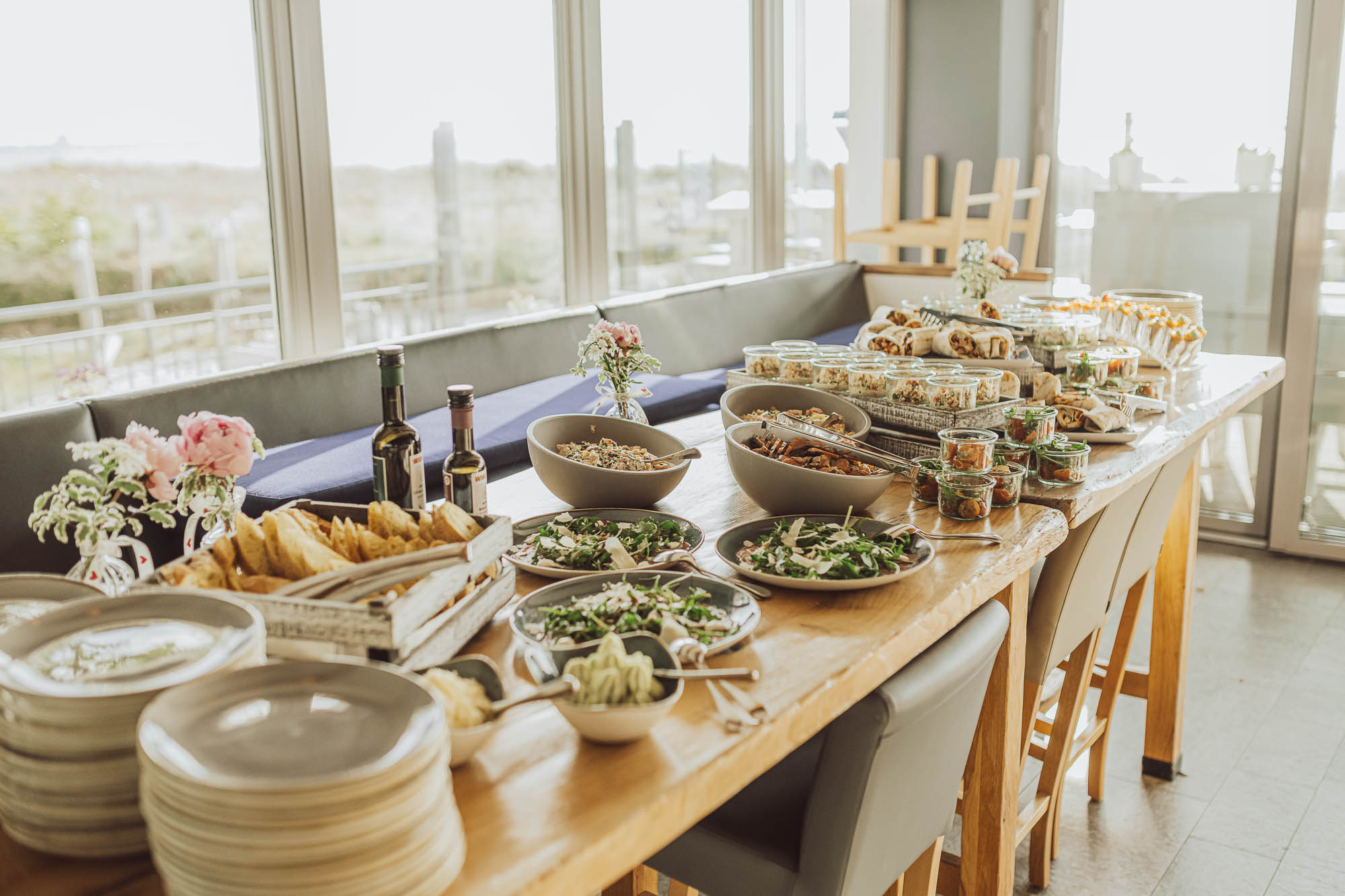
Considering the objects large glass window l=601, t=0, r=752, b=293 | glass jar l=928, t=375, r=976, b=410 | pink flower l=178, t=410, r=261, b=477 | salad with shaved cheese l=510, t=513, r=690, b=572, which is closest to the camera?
pink flower l=178, t=410, r=261, b=477

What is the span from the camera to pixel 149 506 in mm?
1277

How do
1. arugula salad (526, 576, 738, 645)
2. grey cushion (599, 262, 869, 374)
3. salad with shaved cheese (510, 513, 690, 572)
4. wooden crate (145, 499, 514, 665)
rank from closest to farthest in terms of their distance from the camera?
1. wooden crate (145, 499, 514, 665)
2. arugula salad (526, 576, 738, 645)
3. salad with shaved cheese (510, 513, 690, 572)
4. grey cushion (599, 262, 869, 374)

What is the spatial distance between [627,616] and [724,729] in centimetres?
20

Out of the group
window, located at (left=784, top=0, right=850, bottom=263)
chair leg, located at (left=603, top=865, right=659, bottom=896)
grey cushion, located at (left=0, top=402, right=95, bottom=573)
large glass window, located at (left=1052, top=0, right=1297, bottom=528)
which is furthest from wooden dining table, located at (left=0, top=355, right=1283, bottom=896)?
window, located at (left=784, top=0, right=850, bottom=263)

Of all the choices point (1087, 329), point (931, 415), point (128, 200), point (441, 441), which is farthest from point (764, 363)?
point (128, 200)

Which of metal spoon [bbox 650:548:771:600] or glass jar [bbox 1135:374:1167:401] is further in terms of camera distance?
glass jar [bbox 1135:374:1167:401]

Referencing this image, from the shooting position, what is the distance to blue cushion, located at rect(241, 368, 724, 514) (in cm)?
275

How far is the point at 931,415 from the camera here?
194 cm

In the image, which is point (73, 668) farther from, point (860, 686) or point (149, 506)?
point (860, 686)

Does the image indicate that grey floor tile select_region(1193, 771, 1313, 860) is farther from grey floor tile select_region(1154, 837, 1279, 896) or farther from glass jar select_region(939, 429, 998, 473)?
glass jar select_region(939, 429, 998, 473)

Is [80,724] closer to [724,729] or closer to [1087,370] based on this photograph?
[724,729]

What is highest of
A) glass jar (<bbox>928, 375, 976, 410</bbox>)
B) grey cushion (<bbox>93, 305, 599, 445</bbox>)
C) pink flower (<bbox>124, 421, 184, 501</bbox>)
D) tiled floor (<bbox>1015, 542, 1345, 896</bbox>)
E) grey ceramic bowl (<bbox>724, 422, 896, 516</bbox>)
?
pink flower (<bbox>124, 421, 184, 501</bbox>)

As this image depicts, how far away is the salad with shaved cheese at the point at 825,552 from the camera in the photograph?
140cm

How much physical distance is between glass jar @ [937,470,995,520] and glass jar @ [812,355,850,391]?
463 millimetres
